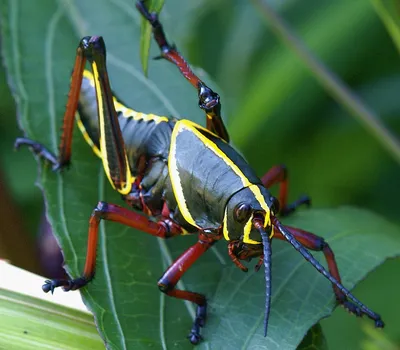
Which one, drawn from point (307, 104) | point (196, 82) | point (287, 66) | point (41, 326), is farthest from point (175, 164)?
point (307, 104)

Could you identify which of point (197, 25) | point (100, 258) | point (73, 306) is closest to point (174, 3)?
point (197, 25)

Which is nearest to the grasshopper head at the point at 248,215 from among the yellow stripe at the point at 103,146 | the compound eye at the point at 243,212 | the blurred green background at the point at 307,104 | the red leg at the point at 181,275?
the compound eye at the point at 243,212

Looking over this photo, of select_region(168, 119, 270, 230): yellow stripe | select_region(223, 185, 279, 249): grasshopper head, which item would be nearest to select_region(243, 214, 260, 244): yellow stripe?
select_region(223, 185, 279, 249): grasshopper head

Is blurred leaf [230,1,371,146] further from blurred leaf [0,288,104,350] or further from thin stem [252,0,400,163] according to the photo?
blurred leaf [0,288,104,350]

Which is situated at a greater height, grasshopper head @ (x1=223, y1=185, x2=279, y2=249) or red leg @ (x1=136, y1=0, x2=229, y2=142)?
red leg @ (x1=136, y1=0, x2=229, y2=142)

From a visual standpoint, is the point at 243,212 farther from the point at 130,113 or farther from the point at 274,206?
the point at 130,113

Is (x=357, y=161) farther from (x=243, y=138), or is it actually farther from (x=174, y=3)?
(x=174, y=3)

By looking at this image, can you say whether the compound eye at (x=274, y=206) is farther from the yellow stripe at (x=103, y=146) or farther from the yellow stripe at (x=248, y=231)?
the yellow stripe at (x=103, y=146)
